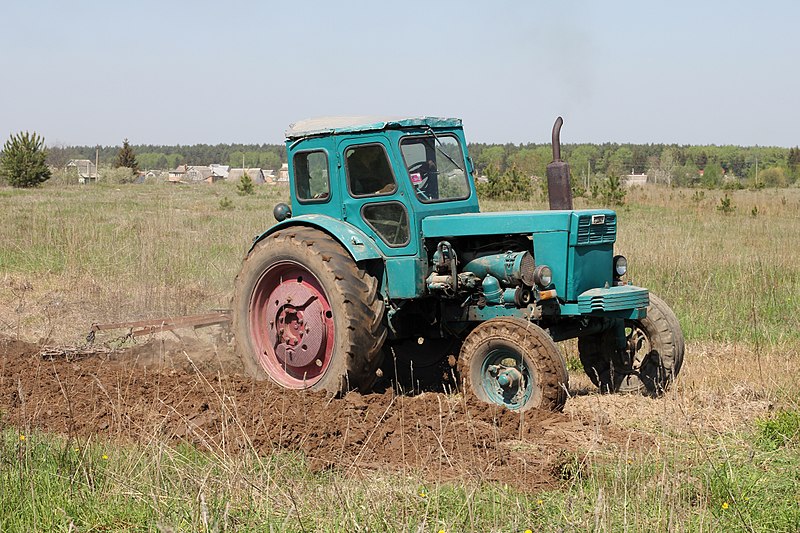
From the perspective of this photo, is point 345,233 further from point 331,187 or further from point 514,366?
point 514,366

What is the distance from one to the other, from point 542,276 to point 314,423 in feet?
6.76

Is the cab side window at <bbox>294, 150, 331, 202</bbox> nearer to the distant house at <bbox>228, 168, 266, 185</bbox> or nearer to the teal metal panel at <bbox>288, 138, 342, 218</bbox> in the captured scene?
the teal metal panel at <bbox>288, 138, 342, 218</bbox>

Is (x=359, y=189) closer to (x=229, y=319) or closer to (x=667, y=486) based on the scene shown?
(x=229, y=319)

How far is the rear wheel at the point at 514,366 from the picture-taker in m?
6.52

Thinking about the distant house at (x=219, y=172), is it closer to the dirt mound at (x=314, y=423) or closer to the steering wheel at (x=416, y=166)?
the steering wheel at (x=416, y=166)

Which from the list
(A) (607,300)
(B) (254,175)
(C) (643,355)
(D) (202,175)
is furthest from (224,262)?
(B) (254,175)

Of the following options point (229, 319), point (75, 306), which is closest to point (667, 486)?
point (229, 319)

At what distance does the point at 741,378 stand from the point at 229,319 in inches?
173

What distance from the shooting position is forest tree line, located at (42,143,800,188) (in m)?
58.6

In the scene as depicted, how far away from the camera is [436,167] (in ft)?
25.5

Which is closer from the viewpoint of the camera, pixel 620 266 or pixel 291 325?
pixel 620 266

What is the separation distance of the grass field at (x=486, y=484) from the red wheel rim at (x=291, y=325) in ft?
6.61

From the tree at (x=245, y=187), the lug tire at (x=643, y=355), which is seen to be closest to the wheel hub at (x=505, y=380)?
the lug tire at (x=643, y=355)

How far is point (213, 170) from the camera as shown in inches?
3693
